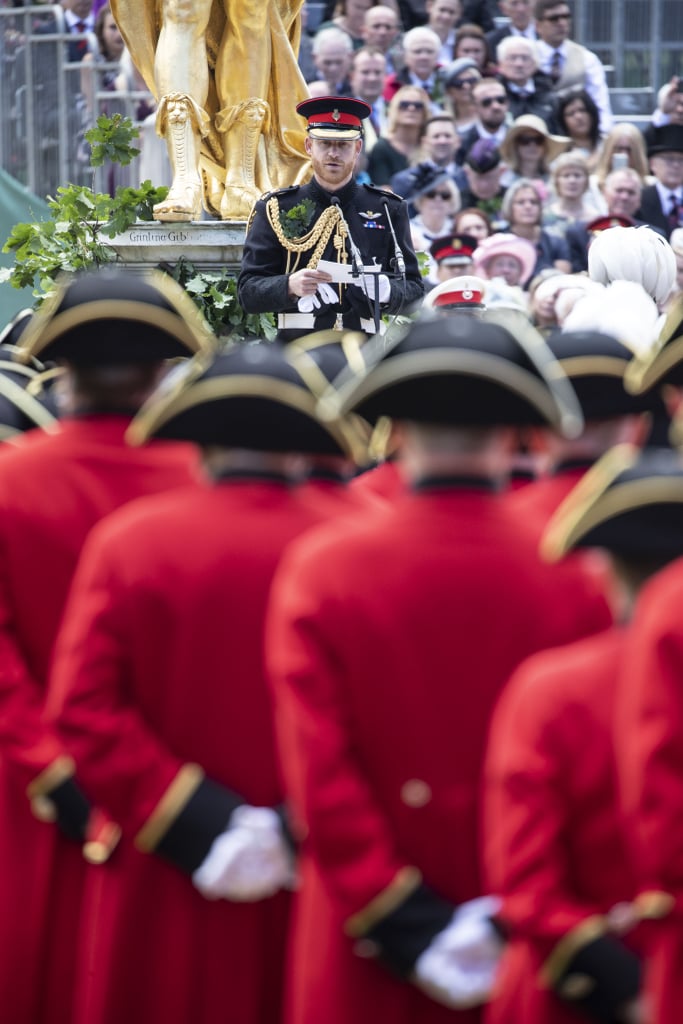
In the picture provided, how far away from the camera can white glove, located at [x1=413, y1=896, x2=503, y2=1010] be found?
3.18m

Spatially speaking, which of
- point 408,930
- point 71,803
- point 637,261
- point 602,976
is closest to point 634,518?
point 602,976

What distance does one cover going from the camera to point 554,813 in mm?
2863

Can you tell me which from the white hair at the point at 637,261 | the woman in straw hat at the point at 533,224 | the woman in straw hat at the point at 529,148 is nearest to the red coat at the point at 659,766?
the white hair at the point at 637,261

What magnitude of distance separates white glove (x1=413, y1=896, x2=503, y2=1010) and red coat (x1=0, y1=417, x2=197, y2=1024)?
1.02m

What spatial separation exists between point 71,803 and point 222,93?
6651 millimetres

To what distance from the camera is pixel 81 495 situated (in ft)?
13.0

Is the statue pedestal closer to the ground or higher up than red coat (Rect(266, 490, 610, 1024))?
closer to the ground

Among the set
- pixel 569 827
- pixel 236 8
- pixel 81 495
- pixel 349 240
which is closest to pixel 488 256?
pixel 236 8

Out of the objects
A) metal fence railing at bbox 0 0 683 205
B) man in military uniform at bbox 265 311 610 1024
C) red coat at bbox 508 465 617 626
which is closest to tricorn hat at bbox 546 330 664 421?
red coat at bbox 508 465 617 626

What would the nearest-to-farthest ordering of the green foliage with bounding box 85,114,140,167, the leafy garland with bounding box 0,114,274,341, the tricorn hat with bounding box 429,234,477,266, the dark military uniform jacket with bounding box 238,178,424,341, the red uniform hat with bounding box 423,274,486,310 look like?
the red uniform hat with bounding box 423,274,486,310
the dark military uniform jacket with bounding box 238,178,424,341
the leafy garland with bounding box 0,114,274,341
the green foliage with bounding box 85,114,140,167
the tricorn hat with bounding box 429,234,477,266

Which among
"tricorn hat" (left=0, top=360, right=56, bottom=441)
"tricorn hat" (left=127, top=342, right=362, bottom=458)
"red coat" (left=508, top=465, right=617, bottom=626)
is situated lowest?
"tricorn hat" (left=0, top=360, right=56, bottom=441)

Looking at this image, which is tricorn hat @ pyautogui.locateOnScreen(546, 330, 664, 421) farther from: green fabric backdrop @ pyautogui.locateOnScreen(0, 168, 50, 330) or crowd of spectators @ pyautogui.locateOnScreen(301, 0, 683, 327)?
green fabric backdrop @ pyautogui.locateOnScreen(0, 168, 50, 330)

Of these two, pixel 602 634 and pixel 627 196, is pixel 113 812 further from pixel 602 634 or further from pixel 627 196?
pixel 627 196

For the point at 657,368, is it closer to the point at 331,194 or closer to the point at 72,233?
the point at 331,194
